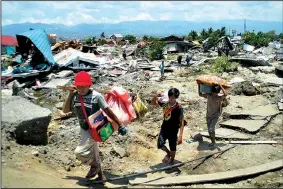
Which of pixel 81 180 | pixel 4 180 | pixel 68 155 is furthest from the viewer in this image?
pixel 68 155

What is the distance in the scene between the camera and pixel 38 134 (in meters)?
5.97

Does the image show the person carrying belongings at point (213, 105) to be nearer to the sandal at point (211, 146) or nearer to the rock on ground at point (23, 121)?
the sandal at point (211, 146)

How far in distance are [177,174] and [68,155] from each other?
1954mm

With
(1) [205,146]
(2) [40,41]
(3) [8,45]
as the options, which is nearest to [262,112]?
(1) [205,146]

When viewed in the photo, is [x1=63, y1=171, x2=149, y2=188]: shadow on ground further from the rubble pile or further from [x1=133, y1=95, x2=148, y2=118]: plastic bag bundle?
[x1=133, y1=95, x2=148, y2=118]: plastic bag bundle

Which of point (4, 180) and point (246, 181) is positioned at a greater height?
point (4, 180)

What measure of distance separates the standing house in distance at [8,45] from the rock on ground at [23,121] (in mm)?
Result: 33914

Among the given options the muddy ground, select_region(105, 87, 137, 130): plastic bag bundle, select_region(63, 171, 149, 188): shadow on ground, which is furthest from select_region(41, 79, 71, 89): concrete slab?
select_region(63, 171, 149, 188): shadow on ground

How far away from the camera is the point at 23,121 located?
559cm

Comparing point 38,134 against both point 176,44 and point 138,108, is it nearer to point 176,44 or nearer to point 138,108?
point 138,108

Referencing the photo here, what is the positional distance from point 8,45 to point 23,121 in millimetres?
40826

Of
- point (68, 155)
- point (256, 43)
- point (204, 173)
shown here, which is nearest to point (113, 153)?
point (68, 155)

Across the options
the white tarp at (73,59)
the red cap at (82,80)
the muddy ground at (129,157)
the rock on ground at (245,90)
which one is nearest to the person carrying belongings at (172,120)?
the muddy ground at (129,157)

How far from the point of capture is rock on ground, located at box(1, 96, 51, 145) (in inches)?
214
